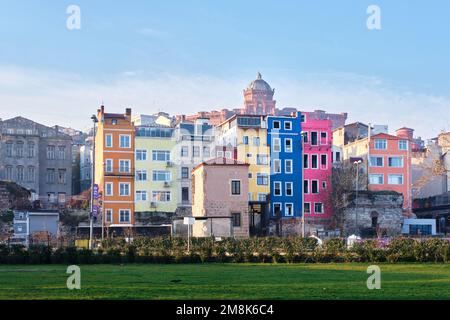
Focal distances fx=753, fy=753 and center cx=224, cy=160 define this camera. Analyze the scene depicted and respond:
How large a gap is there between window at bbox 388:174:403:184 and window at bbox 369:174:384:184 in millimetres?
1044

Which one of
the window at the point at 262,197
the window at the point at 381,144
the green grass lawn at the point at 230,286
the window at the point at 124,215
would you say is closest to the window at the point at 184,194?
the window at the point at 124,215

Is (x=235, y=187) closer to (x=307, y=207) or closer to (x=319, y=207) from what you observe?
(x=307, y=207)

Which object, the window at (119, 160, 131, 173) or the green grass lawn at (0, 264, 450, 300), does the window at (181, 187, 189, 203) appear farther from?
the green grass lawn at (0, 264, 450, 300)

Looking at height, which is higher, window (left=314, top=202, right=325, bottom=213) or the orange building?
the orange building

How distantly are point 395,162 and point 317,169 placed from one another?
11.3 m

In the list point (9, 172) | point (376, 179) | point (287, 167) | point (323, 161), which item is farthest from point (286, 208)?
point (9, 172)

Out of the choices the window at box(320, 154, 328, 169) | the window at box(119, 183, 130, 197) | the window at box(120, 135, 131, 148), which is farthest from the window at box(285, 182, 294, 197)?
the window at box(120, 135, 131, 148)

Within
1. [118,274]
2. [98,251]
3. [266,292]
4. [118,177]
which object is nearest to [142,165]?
[118,177]

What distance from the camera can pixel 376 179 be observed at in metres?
94.8

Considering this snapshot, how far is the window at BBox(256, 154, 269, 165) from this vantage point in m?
87.5

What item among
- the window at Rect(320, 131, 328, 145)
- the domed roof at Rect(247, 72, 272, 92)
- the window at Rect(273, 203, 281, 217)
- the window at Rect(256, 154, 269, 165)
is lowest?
the window at Rect(273, 203, 281, 217)

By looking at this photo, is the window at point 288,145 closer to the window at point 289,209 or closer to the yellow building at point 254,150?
A: the yellow building at point 254,150

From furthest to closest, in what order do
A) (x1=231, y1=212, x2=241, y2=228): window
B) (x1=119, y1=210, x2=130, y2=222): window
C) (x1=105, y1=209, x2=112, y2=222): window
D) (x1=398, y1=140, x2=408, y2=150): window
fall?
(x1=398, y1=140, x2=408, y2=150): window → (x1=119, y1=210, x2=130, y2=222): window → (x1=105, y1=209, x2=112, y2=222): window → (x1=231, y1=212, x2=241, y2=228): window

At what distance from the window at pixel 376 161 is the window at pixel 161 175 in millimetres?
25773
